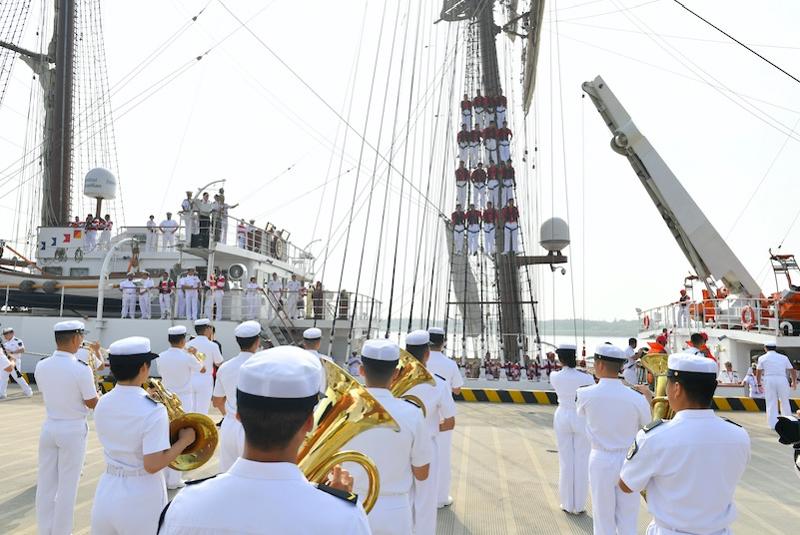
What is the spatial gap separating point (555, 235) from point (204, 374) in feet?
44.7

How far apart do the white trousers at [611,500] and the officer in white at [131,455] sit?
126 inches

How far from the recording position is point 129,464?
3.34 meters

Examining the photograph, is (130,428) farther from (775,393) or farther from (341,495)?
(775,393)

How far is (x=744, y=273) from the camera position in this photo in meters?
15.7

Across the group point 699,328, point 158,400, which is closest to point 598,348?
point 158,400

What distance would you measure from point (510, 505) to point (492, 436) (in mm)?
3785

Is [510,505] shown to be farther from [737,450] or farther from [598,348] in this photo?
[737,450]

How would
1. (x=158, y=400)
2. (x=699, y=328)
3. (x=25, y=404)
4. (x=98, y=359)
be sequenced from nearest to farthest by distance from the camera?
(x=158, y=400) < (x=98, y=359) < (x=25, y=404) < (x=699, y=328)

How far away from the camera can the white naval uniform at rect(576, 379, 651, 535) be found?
460 cm

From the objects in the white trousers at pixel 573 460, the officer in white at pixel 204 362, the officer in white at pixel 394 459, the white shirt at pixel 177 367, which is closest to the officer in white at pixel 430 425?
the officer in white at pixel 394 459

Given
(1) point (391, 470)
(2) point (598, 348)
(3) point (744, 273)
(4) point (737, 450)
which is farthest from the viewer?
(3) point (744, 273)

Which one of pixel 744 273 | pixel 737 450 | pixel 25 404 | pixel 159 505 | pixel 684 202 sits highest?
pixel 684 202

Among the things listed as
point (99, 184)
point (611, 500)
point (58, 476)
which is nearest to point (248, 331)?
point (58, 476)

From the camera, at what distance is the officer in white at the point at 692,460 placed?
267 centimetres
